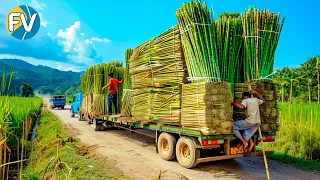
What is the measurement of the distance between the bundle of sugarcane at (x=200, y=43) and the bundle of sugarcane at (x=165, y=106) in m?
0.78

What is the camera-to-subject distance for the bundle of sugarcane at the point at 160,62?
7.10m

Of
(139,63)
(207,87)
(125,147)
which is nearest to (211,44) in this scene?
(207,87)

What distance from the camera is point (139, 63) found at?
30.1 feet

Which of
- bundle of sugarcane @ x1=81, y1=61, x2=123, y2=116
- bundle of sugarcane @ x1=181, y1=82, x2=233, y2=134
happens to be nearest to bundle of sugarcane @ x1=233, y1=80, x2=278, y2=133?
bundle of sugarcane @ x1=181, y1=82, x2=233, y2=134

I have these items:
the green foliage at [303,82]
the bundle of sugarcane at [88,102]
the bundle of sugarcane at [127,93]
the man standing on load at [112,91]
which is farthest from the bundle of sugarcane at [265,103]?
the green foliage at [303,82]

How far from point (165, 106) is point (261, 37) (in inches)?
114

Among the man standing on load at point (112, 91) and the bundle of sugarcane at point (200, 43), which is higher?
the bundle of sugarcane at point (200, 43)

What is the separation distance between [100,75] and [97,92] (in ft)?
2.59

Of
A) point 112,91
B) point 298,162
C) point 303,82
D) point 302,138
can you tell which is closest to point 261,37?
point 298,162

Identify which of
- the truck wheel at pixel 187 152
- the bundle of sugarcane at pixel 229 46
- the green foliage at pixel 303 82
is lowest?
the truck wheel at pixel 187 152

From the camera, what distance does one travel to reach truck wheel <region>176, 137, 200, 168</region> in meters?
6.28

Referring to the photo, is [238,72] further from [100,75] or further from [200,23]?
[100,75]

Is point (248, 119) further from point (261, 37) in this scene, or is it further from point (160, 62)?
point (160, 62)

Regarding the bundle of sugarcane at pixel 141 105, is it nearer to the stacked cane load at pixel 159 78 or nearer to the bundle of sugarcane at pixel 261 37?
the stacked cane load at pixel 159 78
